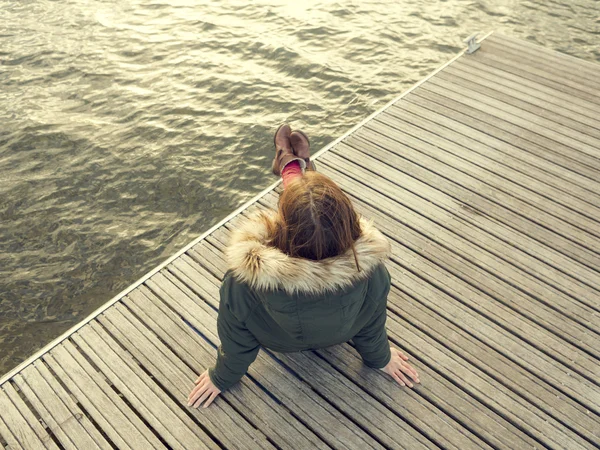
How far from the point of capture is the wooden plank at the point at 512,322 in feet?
11.0

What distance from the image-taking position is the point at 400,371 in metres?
3.31

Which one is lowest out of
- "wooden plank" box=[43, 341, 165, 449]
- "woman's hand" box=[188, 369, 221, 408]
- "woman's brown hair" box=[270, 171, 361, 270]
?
"wooden plank" box=[43, 341, 165, 449]

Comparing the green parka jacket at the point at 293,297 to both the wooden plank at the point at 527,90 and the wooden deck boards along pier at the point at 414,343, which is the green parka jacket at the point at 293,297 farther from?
the wooden plank at the point at 527,90

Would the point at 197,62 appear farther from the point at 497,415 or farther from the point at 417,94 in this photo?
the point at 497,415

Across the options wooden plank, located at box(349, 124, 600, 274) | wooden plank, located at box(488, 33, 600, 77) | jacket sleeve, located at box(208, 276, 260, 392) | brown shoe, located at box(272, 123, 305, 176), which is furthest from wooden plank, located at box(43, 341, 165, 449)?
wooden plank, located at box(488, 33, 600, 77)

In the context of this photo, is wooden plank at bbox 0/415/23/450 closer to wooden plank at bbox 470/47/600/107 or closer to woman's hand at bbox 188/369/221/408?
woman's hand at bbox 188/369/221/408

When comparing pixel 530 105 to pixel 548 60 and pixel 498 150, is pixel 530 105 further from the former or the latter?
pixel 548 60

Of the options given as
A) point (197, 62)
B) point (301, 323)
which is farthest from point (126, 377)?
point (197, 62)

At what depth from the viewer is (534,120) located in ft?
18.3

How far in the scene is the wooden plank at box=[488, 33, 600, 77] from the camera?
6.48 meters

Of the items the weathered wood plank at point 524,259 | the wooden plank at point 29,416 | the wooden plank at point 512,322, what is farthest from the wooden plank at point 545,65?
the wooden plank at point 29,416

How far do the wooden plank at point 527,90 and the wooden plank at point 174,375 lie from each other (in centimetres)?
464

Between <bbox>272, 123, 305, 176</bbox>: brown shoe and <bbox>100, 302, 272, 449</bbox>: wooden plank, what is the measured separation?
132 cm

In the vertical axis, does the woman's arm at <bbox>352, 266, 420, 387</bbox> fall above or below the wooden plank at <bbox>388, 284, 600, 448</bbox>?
above
